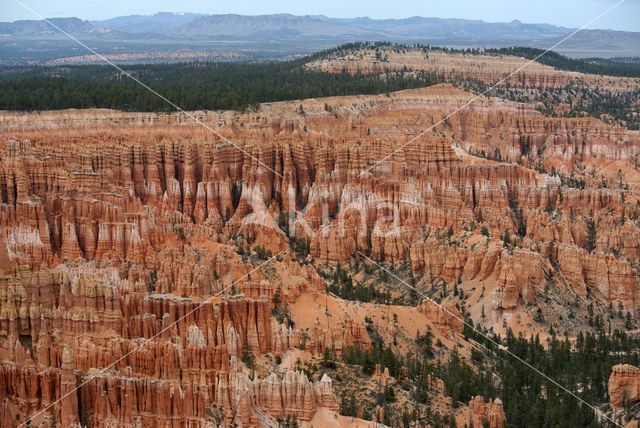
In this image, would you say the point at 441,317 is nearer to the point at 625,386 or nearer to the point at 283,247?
the point at 625,386

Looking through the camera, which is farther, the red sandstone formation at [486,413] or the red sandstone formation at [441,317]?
the red sandstone formation at [441,317]

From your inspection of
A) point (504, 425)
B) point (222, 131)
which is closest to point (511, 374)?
point (504, 425)

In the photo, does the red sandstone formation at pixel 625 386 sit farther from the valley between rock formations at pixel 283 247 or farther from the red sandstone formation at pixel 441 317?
the red sandstone formation at pixel 441 317

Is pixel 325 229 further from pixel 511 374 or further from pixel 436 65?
pixel 436 65

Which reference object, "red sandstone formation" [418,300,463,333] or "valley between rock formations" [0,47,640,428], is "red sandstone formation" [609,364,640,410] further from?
"red sandstone formation" [418,300,463,333]

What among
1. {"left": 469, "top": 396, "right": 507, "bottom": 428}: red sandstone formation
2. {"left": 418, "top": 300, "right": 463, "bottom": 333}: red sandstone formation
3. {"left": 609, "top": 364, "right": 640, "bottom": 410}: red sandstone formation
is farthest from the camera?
{"left": 418, "top": 300, "right": 463, "bottom": 333}: red sandstone formation

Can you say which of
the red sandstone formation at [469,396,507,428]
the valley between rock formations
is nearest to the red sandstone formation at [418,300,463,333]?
the valley between rock formations

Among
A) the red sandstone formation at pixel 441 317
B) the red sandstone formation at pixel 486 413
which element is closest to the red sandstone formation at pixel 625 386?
the red sandstone formation at pixel 486 413

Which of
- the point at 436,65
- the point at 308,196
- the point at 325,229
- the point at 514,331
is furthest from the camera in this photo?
the point at 436,65

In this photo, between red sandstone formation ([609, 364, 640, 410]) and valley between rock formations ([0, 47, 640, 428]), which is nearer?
valley between rock formations ([0, 47, 640, 428])
